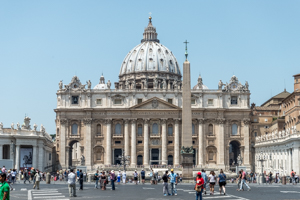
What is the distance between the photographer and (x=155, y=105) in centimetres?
9519

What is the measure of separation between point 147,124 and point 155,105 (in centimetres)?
343

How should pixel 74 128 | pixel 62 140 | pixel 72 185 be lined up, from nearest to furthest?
1. pixel 72 185
2. pixel 62 140
3. pixel 74 128

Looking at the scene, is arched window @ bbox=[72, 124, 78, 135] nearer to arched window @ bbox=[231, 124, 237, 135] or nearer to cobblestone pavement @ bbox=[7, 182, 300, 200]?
arched window @ bbox=[231, 124, 237, 135]

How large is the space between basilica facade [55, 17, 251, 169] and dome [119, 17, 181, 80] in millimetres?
33757

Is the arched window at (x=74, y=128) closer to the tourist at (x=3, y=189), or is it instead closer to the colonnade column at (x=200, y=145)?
the colonnade column at (x=200, y=145)

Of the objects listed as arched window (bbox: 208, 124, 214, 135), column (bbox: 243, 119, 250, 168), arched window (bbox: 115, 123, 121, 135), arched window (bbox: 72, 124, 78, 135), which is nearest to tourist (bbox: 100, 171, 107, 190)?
arched window (bbox: 115, 123, 121, 135)

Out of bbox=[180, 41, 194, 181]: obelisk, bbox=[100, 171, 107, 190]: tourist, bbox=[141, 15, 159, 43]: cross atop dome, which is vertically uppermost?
bbox=[141, 15, 159, 43]: cross atop dome

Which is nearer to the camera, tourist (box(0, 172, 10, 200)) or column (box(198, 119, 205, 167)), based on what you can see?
tourist (box(0, 172, 10, 200))

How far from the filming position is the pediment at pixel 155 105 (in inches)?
3735

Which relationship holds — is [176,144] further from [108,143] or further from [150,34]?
[150,34]

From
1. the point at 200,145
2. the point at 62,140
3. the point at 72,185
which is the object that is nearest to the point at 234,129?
the point at 200,145

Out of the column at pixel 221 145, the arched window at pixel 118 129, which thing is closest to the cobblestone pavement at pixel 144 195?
the column at pixel 221 145

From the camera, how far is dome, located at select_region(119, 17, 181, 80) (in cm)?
12988

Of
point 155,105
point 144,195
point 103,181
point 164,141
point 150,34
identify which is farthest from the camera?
point 150,34
